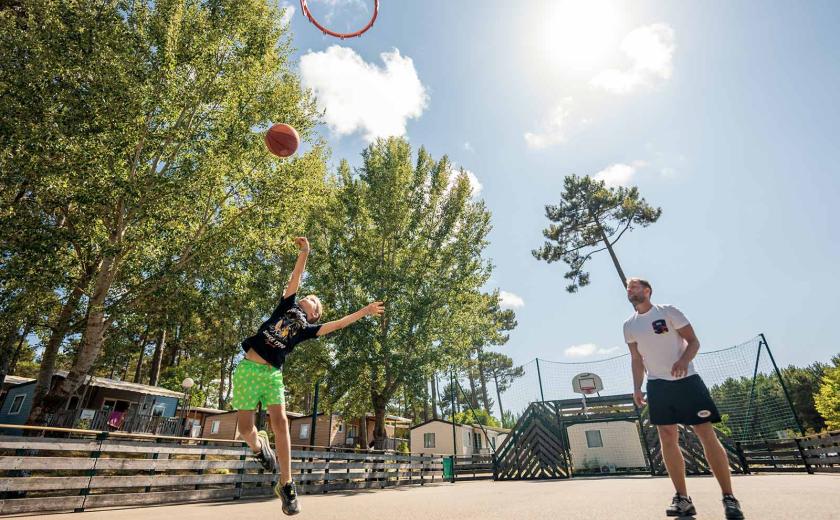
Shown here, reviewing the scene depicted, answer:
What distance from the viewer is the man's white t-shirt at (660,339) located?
3723 millimetres

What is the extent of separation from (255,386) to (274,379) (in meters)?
0.17

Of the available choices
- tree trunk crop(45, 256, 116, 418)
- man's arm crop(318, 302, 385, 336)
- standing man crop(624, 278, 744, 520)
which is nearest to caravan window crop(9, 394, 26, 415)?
tree trunk crop(45, 256, 116, 418)

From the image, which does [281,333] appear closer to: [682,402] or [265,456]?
[265,456]

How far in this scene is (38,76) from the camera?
10562 mm

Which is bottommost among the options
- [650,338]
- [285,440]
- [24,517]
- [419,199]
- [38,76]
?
[24,517]

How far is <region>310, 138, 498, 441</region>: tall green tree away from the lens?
15695mm

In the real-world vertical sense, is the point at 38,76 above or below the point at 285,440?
above

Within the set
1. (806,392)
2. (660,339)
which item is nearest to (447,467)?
(660,339)

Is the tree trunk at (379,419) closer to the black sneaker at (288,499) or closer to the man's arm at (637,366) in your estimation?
the black sneaker at (288,499)

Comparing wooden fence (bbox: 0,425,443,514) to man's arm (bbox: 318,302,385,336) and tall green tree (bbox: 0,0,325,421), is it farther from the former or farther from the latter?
tall green tree (bbox: 0,0,325,421)

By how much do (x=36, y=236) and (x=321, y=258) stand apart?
9.54 metres

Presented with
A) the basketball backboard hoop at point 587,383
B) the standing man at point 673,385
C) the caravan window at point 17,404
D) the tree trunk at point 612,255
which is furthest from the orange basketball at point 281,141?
the caravan window at point 17,404

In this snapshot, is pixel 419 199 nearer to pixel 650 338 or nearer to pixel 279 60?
pixel 279 60

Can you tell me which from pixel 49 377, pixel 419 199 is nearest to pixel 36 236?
pixel 49 377
